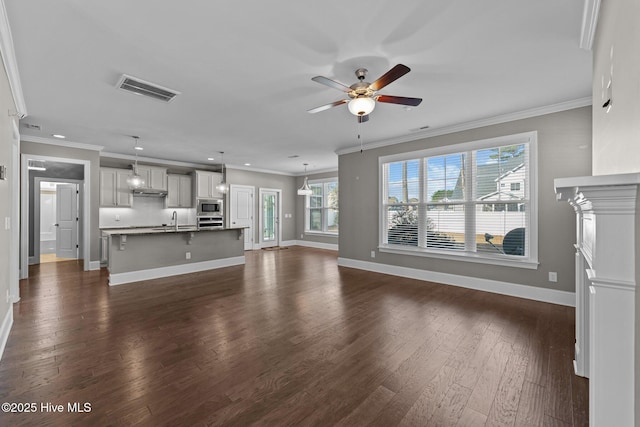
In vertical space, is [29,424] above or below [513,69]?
below

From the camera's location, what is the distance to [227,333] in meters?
2.87

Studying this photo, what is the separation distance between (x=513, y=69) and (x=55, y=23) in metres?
4.08

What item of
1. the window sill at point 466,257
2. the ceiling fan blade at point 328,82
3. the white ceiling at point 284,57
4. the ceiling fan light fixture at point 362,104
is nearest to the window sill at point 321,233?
the window sill at point 466,257

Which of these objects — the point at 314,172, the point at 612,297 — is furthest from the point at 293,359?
the point at 314,172

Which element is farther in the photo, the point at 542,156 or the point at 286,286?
the point at 286,286

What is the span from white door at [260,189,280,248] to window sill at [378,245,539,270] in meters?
5.00

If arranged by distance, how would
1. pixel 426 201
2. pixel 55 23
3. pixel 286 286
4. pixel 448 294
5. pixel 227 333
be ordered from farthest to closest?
pixel 426 201
pixel 286 286
pixel 448 294
pixel 227 333
pixel 55 23

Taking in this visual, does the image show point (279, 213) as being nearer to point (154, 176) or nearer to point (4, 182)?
point (154, 176)

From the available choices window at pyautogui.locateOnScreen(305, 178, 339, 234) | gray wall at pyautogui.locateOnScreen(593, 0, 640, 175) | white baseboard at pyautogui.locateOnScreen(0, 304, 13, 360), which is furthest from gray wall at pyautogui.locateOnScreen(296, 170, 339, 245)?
gray wall at pyautogui.locateOnScreen(593, 0, 640, 175)

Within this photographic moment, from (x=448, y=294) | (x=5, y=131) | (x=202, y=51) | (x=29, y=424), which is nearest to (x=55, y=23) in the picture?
(x=202, y=51)

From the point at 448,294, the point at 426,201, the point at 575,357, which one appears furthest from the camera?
the point at 426,201

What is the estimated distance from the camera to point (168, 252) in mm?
5414

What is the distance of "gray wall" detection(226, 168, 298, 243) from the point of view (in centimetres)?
882

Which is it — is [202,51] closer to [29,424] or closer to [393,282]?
[29,424]
